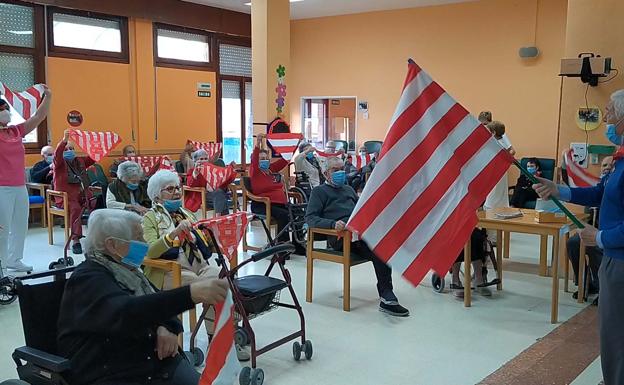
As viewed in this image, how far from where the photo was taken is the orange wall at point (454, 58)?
Result: 30.5 ft

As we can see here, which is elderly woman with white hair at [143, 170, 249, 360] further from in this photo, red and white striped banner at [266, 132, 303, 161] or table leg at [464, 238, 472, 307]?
red and white striped banner at [266, 132, 303, 161]

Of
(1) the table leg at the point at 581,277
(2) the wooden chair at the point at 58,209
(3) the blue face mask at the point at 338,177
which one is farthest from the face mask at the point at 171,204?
(1) the table leg at the point at 581,277

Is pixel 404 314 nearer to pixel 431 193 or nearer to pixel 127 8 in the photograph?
pixel 431 193

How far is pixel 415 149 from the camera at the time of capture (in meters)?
2.31

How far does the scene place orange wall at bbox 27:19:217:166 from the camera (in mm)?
8648

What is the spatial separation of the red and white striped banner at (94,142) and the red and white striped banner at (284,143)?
192 centimetres

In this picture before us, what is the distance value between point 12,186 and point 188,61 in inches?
226

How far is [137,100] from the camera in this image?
9.54 metres

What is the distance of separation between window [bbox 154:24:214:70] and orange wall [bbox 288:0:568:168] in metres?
2.18

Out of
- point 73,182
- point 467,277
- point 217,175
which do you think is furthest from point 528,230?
point 73,182

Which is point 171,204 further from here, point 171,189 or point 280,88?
point 280,88

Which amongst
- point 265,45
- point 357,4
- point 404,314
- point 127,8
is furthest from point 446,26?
point 404,314

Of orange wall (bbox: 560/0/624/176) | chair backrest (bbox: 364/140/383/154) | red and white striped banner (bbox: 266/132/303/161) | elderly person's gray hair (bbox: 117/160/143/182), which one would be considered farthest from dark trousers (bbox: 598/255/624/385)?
chair backrest (bbox: 364/140/383/154)

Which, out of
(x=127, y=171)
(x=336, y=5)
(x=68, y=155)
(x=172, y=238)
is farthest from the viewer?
(x=336, y=5)
